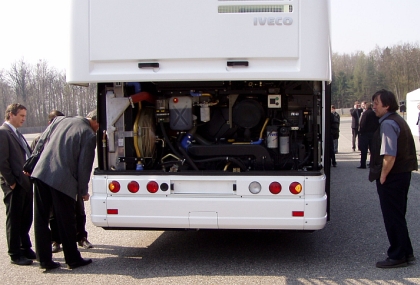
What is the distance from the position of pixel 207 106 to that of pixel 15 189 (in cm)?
241

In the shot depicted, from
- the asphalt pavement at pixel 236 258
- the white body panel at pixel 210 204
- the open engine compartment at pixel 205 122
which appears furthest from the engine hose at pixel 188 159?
the asphalt pavement at pixel 236 258

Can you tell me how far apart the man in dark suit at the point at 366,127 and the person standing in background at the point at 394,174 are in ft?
27.3

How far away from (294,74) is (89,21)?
215cm

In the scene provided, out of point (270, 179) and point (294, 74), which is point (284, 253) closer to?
point (270, 179)

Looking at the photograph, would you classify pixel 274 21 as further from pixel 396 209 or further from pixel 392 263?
pixel 392 263

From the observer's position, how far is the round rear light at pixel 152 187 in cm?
537

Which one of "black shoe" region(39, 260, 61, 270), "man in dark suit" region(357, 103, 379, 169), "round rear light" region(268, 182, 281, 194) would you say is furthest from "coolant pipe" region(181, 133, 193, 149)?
"man in dark suit" region(357, 103, 379, 169)

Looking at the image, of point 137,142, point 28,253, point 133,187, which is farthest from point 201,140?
point 28,253

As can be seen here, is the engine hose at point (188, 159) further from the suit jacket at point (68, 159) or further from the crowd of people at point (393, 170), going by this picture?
the crowd of people at point (393, 170)

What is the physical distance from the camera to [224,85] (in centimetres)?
575

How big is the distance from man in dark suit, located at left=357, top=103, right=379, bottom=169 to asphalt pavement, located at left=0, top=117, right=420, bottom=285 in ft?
19.1

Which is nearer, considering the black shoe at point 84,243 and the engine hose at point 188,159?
the engine hose at point 188,159

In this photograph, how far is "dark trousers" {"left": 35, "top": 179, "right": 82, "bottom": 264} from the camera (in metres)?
5.45

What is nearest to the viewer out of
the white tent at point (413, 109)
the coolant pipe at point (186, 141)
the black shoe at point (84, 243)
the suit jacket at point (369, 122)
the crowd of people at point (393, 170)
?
the crowd of people at point (393, 170)
